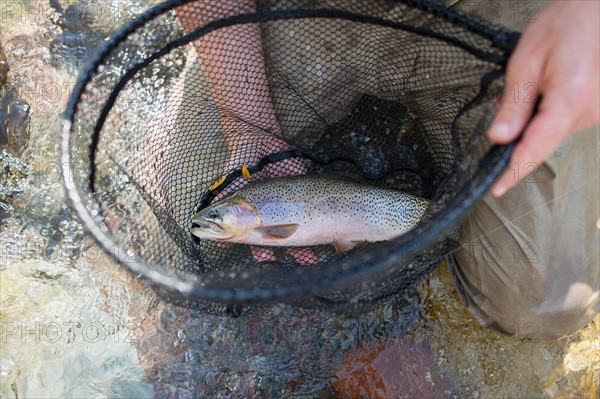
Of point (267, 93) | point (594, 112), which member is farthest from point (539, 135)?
point (267, 93)

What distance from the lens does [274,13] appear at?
2129 millimetres

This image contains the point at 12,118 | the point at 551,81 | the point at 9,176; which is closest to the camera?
the point at 551,81

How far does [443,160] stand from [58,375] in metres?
2.11

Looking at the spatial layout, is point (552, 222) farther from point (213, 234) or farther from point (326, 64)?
point (213, 234)

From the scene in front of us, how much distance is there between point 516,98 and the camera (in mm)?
1564

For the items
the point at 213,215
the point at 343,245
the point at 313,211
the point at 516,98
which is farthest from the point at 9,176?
the point at 516,98

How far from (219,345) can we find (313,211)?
838 mm

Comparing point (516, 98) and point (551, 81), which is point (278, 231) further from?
point (551, 81)

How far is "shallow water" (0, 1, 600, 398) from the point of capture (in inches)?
97.1

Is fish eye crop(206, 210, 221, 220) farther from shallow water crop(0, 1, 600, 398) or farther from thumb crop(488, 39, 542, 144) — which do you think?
thumb crop(488, 39, 542, 144)

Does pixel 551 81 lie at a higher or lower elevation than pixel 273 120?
higher

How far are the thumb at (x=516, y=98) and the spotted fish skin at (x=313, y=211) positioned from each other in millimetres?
866

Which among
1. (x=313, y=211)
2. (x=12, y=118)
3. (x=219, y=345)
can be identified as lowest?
(x=219, y=345)

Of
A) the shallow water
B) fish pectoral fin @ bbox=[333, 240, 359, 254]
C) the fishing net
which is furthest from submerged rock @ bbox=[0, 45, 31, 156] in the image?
fish pectoral fin @ bbox=[333, 240, 359, 254]
